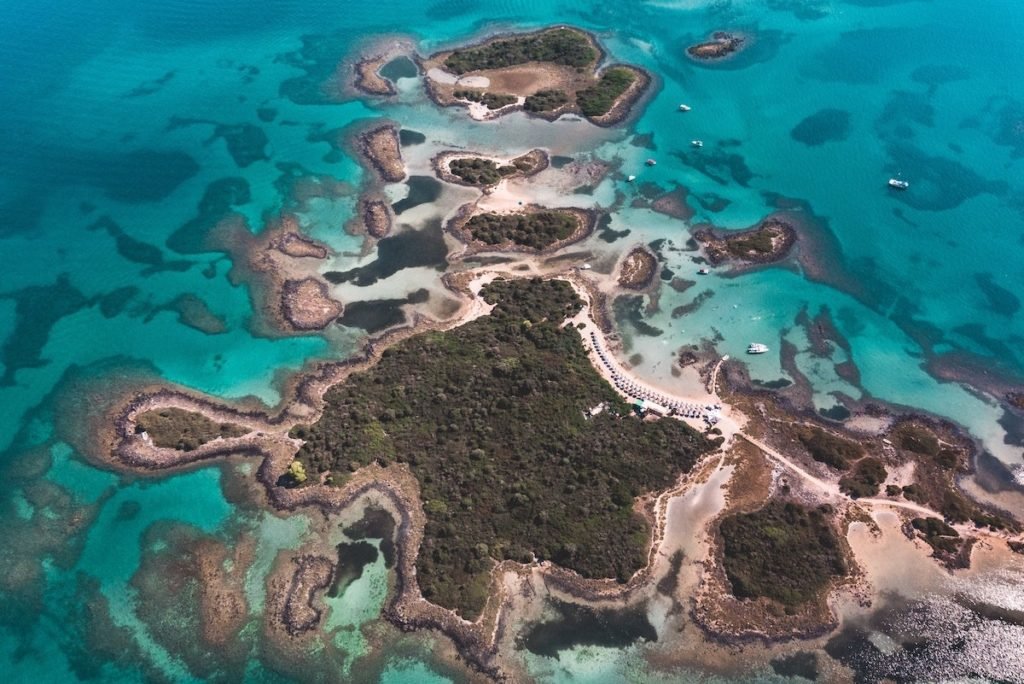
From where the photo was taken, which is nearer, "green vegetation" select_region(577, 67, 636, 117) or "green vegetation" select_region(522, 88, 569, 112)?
"green vegetation" select_region(522, 88, 569, 112)

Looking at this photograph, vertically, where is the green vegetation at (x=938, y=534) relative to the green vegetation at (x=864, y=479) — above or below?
below

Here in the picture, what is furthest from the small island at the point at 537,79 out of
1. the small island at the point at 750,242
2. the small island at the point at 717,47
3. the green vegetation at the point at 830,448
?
the green vegetation at the point at 830,448

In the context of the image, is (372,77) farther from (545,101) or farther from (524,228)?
(524,228)

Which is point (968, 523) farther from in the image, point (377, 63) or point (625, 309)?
point (377, 63)

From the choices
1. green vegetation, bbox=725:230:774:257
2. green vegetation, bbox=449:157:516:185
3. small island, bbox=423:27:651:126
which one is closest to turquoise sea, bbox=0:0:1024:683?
green vegetation, bbox=725:230:774:257

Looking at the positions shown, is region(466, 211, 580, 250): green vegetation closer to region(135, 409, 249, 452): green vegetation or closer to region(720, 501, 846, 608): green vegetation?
region(135, 409, 249, 452): green vegetation

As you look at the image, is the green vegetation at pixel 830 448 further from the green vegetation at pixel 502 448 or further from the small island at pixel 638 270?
the small island at pixel 638 270
